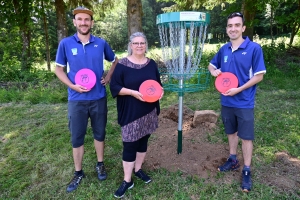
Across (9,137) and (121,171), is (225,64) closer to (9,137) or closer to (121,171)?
(121,171)

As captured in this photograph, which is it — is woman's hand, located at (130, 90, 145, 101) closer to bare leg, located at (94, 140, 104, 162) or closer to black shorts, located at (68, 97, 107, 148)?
black shorts, located at (68, 97, 107, 148)

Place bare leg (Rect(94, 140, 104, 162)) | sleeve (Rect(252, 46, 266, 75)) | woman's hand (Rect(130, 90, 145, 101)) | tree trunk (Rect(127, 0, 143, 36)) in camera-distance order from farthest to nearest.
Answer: tree trunk (Rect(127, 0, 143, 36)), bare leg (Rect(94, 140, 104, 162)), sleeve (Rect(252, 46, 266, 75)), woman's hand (Rect(130, 90, 145, 101))

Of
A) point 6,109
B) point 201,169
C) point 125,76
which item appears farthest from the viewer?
point 6,109

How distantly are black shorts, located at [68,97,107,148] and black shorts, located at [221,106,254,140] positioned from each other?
4.81ft

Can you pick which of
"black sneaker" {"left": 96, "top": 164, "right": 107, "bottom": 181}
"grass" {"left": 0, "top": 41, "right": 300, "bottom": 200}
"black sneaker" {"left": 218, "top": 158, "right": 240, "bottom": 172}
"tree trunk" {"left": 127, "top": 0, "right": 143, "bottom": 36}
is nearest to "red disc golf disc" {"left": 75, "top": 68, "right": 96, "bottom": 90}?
"black sneaker" {"left": 96, "top": 164, "right": 107, "bottom": 181}

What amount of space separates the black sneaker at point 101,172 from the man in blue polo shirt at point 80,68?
11.4 inches

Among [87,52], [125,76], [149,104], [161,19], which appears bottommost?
[149,104]

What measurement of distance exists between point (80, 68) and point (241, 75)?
1.75m

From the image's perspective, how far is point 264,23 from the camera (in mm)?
28797

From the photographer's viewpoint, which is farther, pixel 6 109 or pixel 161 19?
pixel 6 109

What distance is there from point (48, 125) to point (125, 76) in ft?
9.83

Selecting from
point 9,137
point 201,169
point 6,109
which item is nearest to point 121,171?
point 201,169

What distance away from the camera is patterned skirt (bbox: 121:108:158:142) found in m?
2.53

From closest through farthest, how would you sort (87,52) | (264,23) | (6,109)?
1. (87,52)
2. (6,109)
3. (264,23)
